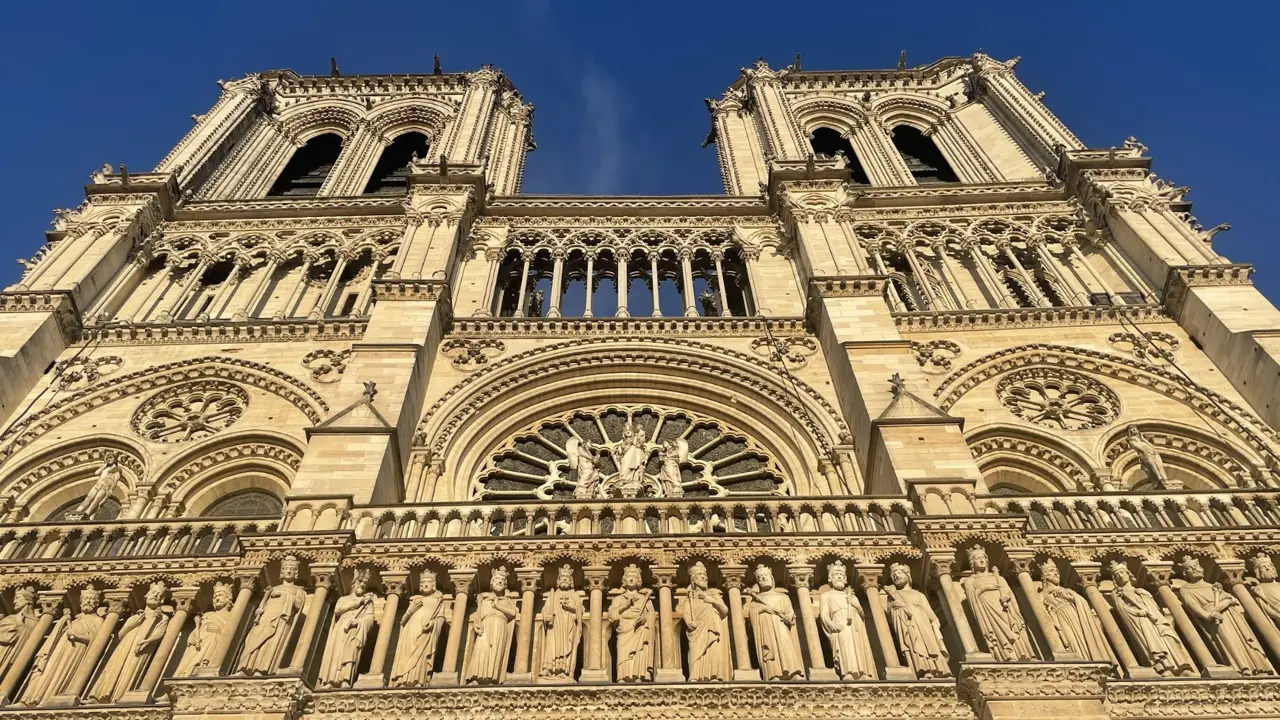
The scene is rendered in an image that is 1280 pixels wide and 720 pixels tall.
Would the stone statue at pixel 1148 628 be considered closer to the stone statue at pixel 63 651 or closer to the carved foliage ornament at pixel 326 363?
the stone statue at pixel 63 651

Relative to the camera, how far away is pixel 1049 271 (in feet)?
57.9

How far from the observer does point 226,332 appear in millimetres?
15734

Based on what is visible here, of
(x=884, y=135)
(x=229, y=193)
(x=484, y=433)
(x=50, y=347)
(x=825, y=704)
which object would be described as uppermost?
(x=884, y=135)

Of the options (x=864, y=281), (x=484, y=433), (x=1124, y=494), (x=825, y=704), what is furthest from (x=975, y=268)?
(x=825, y=704)

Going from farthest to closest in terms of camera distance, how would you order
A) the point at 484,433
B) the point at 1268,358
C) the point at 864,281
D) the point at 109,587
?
the point at 864,281
the point at 484,433
the point at 1268,358
the point at 109,587

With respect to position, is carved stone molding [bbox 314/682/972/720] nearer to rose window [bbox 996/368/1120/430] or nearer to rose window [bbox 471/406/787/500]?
rose window [bbox 471/406/787/500]

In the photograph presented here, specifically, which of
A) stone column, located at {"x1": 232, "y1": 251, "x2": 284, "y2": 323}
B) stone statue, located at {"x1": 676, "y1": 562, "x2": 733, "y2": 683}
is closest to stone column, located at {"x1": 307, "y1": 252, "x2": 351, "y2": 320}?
stone column, located at {"x1": 232, "y1": 251, "x2": 284, "y2": 323}

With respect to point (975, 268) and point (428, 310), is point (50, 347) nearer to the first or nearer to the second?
point (428, 310)

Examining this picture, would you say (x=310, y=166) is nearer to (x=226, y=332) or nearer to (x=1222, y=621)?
(x=226, y=332)

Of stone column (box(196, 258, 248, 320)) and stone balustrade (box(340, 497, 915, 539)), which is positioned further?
stone column (box(196, 258, 248, 320))

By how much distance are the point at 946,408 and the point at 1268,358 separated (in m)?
4.09

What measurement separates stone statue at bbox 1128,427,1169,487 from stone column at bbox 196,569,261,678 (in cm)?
1044

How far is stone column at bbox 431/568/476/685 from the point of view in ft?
27.1

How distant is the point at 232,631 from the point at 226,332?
8112 mm
